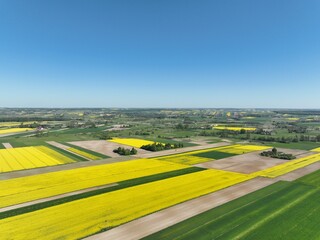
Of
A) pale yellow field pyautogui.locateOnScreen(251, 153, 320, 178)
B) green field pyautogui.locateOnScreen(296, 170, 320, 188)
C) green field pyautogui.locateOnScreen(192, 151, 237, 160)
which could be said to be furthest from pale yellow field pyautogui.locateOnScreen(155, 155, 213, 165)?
green field pyautogui.locateOnScreen(296, 170, 320, 188)

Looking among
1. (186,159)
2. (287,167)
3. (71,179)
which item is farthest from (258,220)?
(186,159)

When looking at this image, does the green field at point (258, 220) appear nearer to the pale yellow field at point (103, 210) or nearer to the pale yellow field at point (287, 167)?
the pale yellow field at point (103, 210)

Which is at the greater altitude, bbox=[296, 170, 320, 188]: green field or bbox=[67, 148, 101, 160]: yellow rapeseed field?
bbox=[296, 170, 320, 188]: green field

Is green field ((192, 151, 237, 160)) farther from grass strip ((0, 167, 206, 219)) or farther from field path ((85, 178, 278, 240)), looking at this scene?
field path ((85, 178, 278, 240))

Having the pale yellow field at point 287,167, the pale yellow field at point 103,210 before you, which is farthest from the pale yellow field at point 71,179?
the pale yellow field at point 287,167

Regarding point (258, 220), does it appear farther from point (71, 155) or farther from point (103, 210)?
point (71, 155)

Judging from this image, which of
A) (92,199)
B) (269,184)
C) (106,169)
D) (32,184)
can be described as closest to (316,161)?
(269,184)

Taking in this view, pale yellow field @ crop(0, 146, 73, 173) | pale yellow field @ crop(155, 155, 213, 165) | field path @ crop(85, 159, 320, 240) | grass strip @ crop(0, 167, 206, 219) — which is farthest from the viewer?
pale yellow field @ crop(155, 155, 213, 165)
